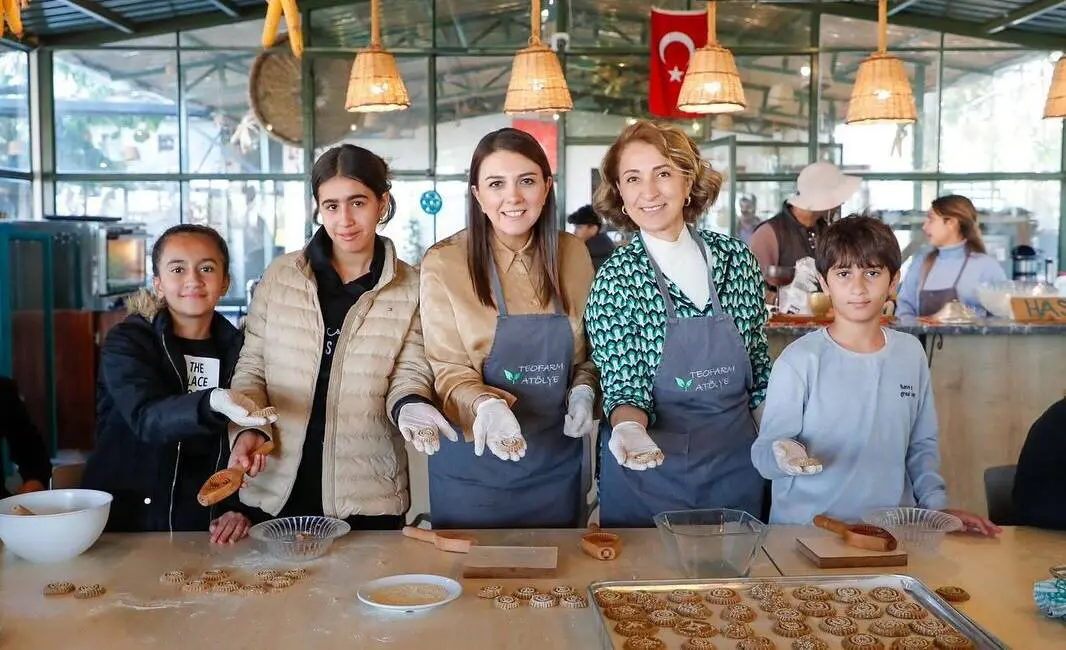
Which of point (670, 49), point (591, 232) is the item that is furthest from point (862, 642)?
point (670, 49)

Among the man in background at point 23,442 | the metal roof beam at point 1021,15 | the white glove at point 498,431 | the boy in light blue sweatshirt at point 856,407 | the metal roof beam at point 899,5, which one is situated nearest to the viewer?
the white glove at point 498,431

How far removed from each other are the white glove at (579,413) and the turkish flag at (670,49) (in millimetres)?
6349

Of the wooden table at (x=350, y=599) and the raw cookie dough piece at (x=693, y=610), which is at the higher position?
the raw cookie dough piece at (x=693, y=610)

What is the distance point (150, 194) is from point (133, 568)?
8228 mm

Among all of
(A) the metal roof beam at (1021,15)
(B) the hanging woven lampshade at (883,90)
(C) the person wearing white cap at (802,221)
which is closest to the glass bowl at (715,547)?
(C) the person wearing white cap at (802,221)

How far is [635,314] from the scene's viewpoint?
2367 millimetres

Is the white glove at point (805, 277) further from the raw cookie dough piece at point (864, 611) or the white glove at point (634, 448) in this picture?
the raw cookie dough piece at point (864, 611)

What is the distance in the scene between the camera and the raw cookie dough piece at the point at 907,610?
5.19 feet

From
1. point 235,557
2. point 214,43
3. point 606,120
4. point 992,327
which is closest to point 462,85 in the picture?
point 606,120

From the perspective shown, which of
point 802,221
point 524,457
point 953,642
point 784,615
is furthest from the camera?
point 802,221

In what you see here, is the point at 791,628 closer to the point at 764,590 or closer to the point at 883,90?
the point at 764,590

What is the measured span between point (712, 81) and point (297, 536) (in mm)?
3847

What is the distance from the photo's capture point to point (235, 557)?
1994mm

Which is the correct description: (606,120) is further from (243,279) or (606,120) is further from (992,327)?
Result: (992,327)
